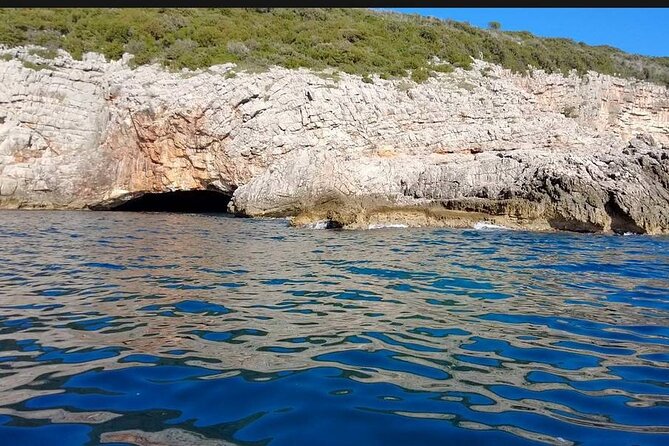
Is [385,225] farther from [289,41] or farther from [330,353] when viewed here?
[289,41]

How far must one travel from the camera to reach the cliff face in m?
23.6

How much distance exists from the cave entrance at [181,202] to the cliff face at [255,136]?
231cm

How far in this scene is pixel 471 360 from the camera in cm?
407

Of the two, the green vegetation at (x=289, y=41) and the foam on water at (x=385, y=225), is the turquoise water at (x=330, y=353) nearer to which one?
the foam on water at (x=385, y=225)

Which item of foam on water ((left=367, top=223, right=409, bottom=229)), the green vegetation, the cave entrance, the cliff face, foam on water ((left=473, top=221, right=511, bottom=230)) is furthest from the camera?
the green vegetation

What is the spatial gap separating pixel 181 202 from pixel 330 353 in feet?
98.5

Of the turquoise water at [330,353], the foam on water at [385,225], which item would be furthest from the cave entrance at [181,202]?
the turquoise water at [330,353]

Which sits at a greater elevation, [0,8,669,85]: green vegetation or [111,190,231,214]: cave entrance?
[0,8,669,85]: green vegetation

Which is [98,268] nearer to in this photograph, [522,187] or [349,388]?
[349,388]

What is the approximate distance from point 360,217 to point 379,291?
1055 centimetres

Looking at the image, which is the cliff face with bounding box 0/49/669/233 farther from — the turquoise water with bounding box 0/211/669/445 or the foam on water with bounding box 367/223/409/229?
the turquoise water with bounding box 0/211/669/445

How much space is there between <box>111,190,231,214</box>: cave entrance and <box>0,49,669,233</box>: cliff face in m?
2.31

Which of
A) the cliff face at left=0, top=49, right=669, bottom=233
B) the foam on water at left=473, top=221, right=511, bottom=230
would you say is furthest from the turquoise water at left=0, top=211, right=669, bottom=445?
the cliff face at left=0, top=49, right=669, bottom=233

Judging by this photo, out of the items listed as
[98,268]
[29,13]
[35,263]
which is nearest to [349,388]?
[98,268]
